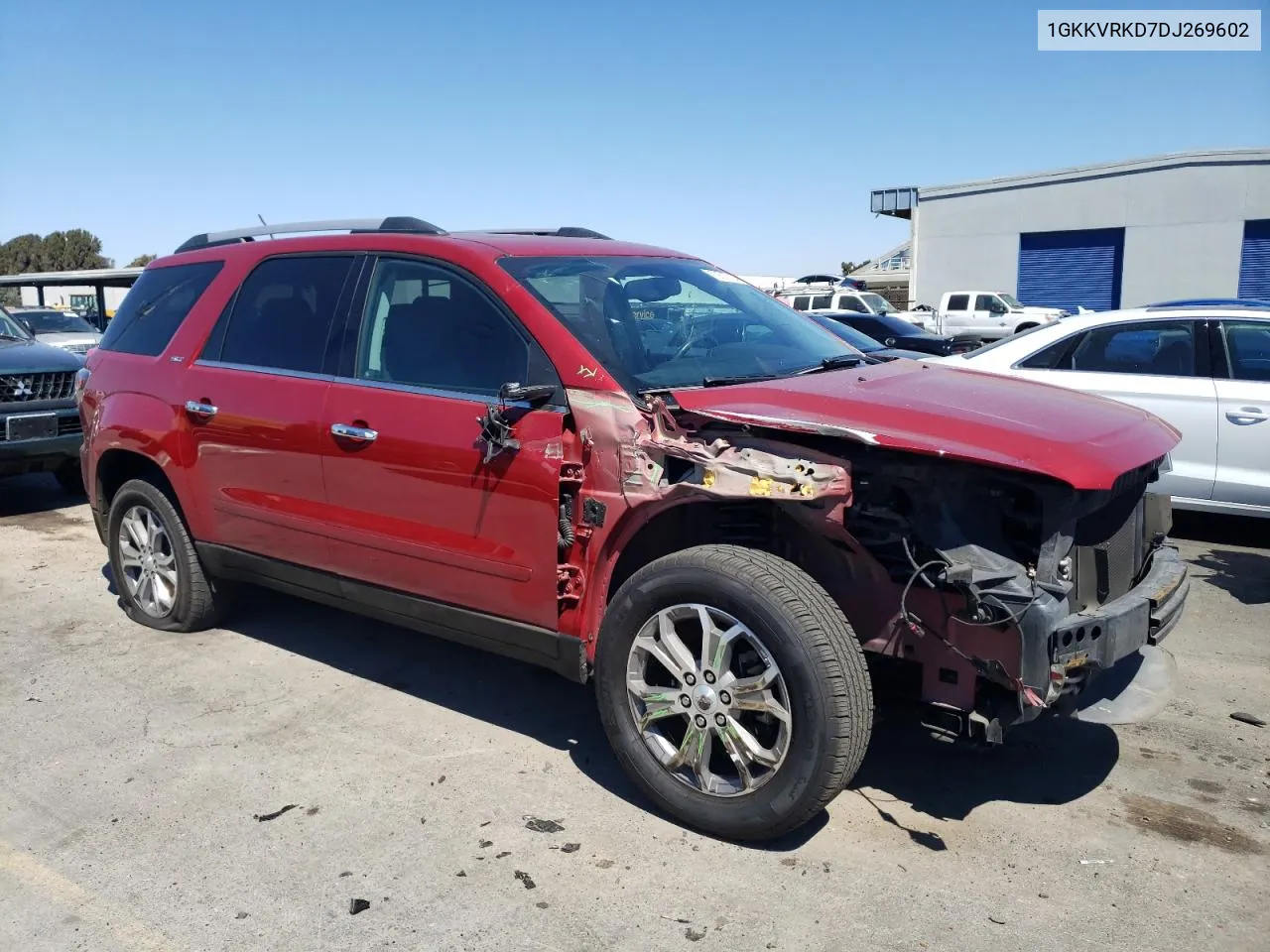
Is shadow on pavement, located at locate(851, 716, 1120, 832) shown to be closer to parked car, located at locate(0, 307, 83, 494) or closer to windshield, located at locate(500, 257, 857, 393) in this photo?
windshield, located at locate(500, 257, 857, 393)

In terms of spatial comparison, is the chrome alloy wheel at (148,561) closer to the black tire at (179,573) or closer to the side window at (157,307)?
the black tire at (179,573)

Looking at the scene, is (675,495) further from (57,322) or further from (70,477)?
(57,322)

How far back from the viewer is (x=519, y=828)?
3.44m

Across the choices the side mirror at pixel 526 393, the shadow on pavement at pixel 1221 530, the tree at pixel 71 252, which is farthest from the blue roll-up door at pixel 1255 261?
the tree at pixel 71 252

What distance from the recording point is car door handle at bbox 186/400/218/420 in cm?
472

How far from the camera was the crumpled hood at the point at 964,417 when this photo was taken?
9.82 feet

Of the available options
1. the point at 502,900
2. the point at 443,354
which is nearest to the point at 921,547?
the point at 502,900

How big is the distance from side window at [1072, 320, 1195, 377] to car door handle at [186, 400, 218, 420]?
546 centimetres

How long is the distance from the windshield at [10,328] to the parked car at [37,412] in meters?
0.65

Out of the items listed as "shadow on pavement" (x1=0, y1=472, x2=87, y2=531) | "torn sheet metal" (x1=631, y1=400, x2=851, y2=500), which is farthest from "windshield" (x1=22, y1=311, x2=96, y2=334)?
"torn sheet metal" (x1=631, y1=400, x2=851, y2=500)

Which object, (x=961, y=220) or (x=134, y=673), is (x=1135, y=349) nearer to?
(x=134, y=673)

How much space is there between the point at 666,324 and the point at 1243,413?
439 centimetres

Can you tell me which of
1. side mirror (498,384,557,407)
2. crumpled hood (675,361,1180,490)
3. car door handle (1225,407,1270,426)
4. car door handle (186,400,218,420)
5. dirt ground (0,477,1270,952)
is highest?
side mirror (498,384,557,407)

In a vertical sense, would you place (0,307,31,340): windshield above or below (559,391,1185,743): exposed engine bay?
above
